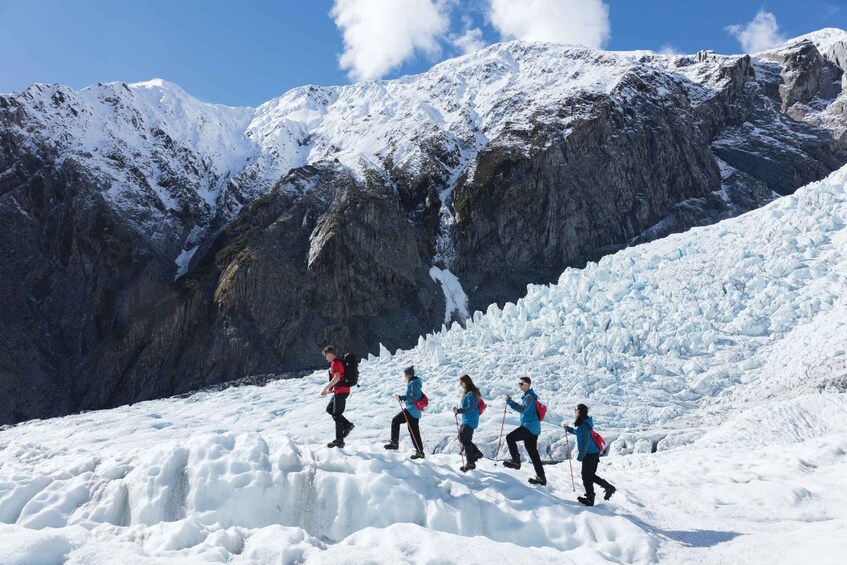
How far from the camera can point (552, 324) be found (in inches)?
1237

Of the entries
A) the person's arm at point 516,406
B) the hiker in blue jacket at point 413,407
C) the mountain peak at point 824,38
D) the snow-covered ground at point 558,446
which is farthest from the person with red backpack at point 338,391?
the mountain peak at point 824,38

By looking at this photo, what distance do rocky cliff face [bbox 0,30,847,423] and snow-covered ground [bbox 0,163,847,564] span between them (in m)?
29.6

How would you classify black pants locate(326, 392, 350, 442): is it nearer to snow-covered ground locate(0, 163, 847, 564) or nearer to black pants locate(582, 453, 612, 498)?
snow-covered ground locate(0, 163, 847, 564)

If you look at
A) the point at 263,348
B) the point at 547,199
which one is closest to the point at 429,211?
the point at 547,199

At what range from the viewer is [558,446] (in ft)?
67.8

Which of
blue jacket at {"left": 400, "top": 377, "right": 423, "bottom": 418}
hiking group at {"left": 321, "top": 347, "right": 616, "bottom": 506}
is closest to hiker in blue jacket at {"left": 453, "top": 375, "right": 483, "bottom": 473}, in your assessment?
hiking group at {"left": 321, "top": 347, "right": 616, "bottom": 506}

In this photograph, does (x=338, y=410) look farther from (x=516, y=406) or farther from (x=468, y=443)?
(x=516, y=406)

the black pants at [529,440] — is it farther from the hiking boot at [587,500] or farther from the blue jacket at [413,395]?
the blue jacket at [413,395]

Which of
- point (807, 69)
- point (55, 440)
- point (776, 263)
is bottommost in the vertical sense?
point (55, 440)

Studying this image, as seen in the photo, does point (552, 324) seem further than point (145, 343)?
No

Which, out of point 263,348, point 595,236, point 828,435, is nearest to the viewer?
point 828,435

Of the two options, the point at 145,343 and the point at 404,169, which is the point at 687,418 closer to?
the point at 145,343

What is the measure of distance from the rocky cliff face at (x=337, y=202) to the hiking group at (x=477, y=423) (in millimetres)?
50488

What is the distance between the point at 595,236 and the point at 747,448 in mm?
65608
